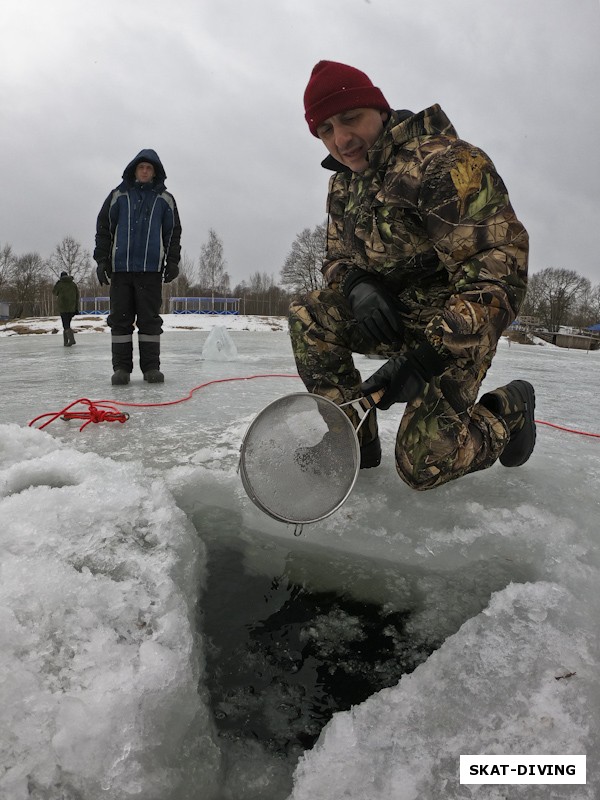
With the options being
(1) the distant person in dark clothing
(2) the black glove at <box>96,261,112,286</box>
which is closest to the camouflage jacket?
(2) the black glove at <box>96,261,112,286</box>

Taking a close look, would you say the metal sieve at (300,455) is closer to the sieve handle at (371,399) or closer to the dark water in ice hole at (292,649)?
the sieve handle at (371,399)

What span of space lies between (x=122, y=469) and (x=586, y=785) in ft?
5.16

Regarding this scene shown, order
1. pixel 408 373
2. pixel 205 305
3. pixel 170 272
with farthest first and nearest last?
pixel 205 305 < pixel 170 272 < pixel 408 373

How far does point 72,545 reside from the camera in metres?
1.31

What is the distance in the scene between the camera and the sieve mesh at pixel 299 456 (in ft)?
5.13

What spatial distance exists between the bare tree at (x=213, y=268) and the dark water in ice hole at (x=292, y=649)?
4954 cm

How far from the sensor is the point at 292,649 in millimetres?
1108

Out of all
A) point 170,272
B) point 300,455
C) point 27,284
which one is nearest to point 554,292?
point 27,284

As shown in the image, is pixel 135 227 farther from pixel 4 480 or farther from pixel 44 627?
pixel 44 627

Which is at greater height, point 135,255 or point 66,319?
point 135,255

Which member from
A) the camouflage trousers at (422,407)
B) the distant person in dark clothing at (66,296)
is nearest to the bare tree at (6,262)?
the distant person in dark clothing at (66,296)

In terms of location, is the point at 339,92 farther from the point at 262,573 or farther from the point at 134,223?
the point at 134,223

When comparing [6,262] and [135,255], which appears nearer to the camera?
[135,255]

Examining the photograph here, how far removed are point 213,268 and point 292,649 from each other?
50.9 metres
